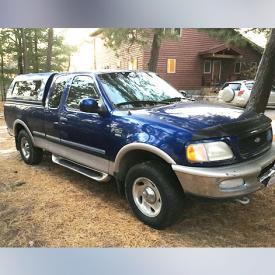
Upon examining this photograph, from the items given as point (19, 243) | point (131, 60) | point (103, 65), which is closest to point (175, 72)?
point (131, 60)

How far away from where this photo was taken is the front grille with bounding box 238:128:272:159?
301 cm

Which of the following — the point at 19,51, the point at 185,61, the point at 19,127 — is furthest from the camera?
the point at 19,127

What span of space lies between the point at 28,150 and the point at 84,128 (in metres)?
1.92

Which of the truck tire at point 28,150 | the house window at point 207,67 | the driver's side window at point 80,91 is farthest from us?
the truck tire at point 28,150

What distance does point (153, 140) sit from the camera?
3.06 metres

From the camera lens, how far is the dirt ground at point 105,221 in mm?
3143

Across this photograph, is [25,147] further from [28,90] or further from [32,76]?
[32,76]

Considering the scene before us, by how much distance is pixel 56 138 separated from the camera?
14.5 ft

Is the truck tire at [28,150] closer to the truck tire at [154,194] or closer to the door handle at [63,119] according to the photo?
the door handle at [63,119]

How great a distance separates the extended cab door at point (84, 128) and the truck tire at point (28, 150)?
1.15 meters

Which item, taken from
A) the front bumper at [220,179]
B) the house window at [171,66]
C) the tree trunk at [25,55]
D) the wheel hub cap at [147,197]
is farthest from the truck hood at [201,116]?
the tree trunk at [25,55]

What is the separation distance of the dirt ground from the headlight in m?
0.36

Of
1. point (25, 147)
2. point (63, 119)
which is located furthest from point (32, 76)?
point (63, 119)
